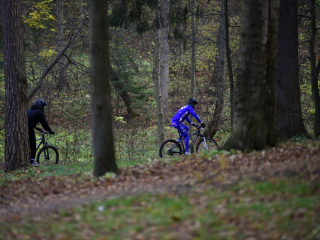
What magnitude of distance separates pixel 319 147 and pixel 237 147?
1760 millimetres

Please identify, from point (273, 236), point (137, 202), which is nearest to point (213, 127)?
point (137, 202)

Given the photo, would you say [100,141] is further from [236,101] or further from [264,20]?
[264,20]

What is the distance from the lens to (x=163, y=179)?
696cm

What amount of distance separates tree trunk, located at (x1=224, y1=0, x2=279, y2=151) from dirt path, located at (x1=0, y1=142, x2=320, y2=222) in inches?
22.1

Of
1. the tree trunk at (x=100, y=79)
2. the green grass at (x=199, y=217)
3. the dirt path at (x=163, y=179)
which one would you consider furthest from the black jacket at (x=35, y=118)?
the green grass at (x=199, y=217)

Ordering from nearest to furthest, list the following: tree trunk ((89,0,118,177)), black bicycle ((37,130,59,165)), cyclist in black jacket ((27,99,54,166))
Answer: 1. tree trunk ((89,0,118,177))
2. cyclist in black jacket ((27,99,54,166))
3. black bicycle ((37,130,59,165))

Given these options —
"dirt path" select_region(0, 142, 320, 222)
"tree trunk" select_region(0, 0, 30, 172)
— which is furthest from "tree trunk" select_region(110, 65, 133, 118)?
"dirt path" select_region(0, 142, 320, 222)

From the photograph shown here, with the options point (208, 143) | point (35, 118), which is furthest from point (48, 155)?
point (208, 143)

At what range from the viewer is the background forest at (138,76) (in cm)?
1602

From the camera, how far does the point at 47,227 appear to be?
5.23 m

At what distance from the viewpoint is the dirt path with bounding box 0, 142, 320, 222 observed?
20.0 ft

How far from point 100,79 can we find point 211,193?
3403 millimetres

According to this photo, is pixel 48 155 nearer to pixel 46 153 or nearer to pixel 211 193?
pixel 46 153

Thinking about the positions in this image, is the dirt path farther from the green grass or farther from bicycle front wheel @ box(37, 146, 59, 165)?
bicycle front wheel @ box(37, 146, 59, 165)
